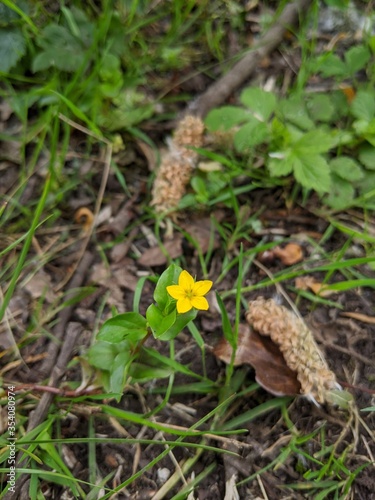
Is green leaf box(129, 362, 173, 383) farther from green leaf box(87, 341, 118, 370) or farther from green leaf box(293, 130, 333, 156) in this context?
green leaf box(293, 130, 333, 156)

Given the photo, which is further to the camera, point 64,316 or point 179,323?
point 64,316

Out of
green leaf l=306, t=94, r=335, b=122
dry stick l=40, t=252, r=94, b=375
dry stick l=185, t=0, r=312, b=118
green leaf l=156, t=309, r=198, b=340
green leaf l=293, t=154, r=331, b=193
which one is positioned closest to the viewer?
green leaf l=156, t=309, r=198, b=340

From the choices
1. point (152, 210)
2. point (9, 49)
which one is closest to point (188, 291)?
point (152, 210)

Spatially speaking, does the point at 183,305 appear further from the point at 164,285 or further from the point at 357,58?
the point at 357,58

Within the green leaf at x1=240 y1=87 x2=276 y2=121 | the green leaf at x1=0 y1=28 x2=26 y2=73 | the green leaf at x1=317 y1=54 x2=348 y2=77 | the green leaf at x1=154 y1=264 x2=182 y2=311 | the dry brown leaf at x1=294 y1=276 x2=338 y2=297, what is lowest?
the dry brown leaf at x1=294 y1=276 x2=338 y2=297

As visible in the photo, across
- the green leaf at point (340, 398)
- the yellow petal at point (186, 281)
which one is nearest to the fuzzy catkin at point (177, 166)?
the yellow petal at point (186, 281)

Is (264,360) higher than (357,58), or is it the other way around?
(357,58)

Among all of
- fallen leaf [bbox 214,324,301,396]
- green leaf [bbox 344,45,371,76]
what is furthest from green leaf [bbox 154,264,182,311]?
green leaf [bbox 344,45,371,76]
